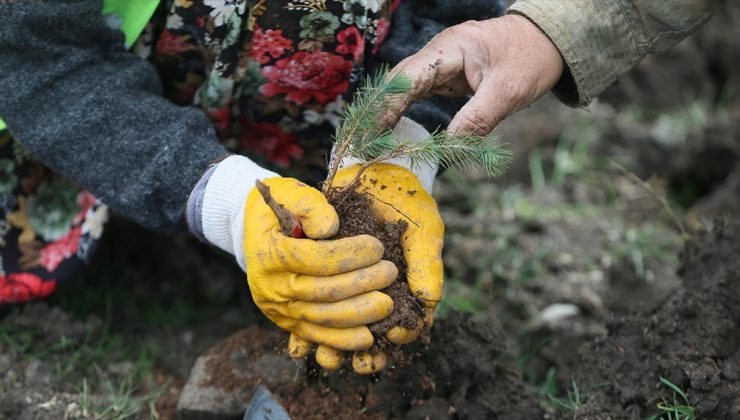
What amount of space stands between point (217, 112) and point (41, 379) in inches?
30.9

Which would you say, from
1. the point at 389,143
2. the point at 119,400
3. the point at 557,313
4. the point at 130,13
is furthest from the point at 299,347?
the point at 557,313

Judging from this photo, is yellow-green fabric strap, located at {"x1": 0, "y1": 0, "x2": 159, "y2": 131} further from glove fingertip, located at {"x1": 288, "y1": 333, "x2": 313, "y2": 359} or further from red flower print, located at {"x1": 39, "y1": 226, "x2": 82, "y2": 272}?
glove fingertip, located at {"x1": 288, "y1": 333, "x2": 313, "y2": 359}

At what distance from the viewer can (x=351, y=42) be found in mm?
1919

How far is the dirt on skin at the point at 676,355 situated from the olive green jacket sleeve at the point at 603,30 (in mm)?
521

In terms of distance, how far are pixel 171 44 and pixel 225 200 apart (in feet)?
1.70

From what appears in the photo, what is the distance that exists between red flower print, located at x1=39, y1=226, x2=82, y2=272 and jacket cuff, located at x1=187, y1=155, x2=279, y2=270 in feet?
1.87

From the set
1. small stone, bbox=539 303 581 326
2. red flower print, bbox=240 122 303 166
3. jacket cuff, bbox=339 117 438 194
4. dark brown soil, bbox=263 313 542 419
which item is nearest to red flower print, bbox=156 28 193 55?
red flower print, bbox=240 122 303 166

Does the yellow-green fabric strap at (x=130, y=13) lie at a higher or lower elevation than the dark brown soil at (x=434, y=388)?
higher

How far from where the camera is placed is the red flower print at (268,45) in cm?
189

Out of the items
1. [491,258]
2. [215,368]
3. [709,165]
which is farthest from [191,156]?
[709,165]

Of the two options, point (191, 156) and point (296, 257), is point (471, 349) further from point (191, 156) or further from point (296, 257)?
point (191, 156)

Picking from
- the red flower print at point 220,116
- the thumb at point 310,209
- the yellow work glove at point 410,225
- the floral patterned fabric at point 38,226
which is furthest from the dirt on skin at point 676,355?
the floral patterned fabric at point 38,226

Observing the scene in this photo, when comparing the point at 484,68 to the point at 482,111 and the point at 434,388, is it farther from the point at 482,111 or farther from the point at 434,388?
the point at 434,388

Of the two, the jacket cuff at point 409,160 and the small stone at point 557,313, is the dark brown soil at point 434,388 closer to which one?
the jacket cuff at point 409,160
